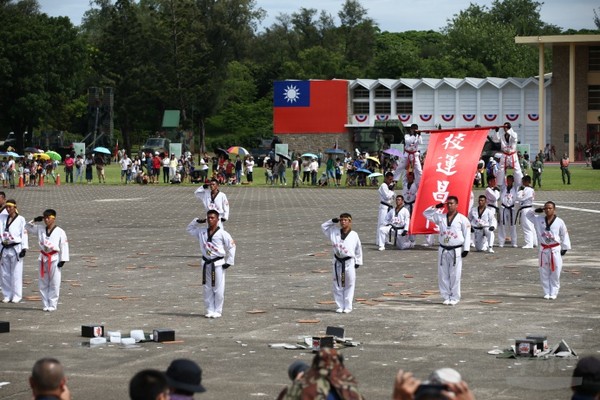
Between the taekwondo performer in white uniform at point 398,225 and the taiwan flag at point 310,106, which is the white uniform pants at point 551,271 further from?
the taiwan flag at point 310,106

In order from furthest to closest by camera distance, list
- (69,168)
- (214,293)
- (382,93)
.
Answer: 1. (382,93)
2. (69,168)
3. (214,293)

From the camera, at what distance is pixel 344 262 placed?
19281mm

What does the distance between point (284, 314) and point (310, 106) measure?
234ft

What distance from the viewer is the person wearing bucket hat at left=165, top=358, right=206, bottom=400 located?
756cm

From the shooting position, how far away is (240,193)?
173 feet

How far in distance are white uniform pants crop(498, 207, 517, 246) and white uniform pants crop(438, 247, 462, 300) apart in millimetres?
11025

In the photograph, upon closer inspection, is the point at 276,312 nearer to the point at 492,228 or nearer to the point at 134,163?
the point at 492,228

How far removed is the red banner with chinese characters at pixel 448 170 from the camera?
86.2ft

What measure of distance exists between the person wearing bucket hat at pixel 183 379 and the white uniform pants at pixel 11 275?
44.6ft

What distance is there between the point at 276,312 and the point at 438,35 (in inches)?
5150

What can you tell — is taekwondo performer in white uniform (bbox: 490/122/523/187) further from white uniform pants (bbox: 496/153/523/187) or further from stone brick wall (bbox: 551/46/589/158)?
stone brick wall (bbox: 551/46/589/158)

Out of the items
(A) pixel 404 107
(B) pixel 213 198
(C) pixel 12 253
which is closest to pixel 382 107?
(A) pixel 404 107

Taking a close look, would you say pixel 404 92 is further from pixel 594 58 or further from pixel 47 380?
pixel 47 380

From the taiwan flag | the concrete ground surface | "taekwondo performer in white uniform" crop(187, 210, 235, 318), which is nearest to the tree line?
the taiwan flag
